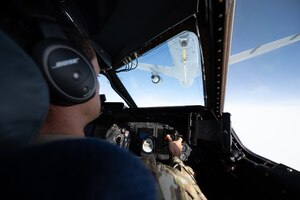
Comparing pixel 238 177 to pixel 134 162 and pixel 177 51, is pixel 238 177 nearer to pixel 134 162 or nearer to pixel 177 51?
pixel 177 51

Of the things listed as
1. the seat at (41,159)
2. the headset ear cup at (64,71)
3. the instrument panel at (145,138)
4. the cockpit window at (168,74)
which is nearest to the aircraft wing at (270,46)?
the cockpit window at (168,74)

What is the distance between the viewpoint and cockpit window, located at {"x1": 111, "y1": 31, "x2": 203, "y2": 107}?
5.78ft

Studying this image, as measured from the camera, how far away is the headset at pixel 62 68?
0.49 m

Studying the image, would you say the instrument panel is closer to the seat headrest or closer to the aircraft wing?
the aircraft wing

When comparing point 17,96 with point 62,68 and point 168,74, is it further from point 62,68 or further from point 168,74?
point 168,74

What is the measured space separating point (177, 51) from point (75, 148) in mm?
1675

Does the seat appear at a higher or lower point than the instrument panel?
higher

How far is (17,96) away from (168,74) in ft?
6.72

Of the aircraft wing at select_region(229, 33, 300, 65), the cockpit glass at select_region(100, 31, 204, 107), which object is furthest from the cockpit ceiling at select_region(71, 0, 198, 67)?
the aircraft wing at select_region(229, 33, 300, 65)

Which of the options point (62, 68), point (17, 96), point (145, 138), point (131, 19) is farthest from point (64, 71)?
point (145, 138)

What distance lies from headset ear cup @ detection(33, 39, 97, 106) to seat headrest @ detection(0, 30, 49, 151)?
10 cm

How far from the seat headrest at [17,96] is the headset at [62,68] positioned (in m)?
0.10

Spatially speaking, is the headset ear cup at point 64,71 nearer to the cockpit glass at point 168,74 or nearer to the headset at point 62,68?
the headset at point 62,68

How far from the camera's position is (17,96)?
14.6 inches
